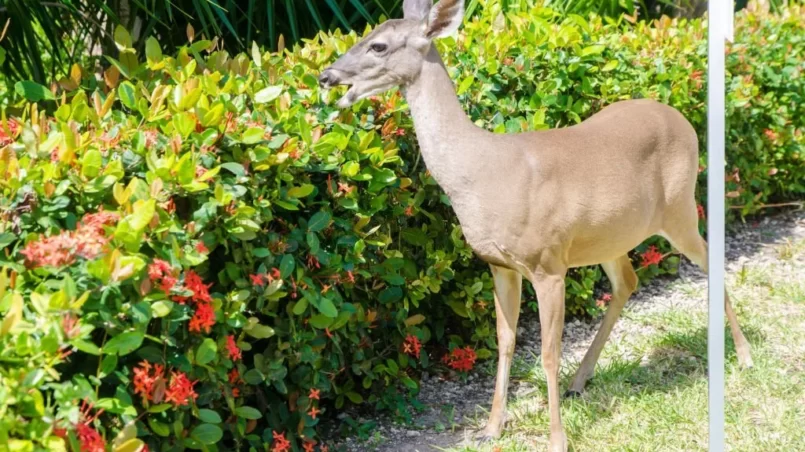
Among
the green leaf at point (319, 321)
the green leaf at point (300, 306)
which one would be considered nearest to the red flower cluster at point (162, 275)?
the green leaf at point (300, 306)

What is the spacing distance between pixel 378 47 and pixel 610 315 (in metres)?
1.74

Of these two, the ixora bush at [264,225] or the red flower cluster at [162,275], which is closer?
the ixora bush at [264,225]

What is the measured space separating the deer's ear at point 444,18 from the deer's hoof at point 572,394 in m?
1.72

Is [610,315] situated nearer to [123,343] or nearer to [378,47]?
[378,47]

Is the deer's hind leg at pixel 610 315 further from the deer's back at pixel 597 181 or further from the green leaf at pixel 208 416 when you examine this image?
the green leaf at pixel 208 416

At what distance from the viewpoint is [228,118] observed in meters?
3.35

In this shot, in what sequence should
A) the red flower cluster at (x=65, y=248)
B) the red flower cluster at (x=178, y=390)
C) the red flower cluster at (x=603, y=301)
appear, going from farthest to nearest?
1. the red flower cluster at (x=603, y=301)
2. the red flower cluster at (x=178, y=390)
3. the red flower cluster at (x=65, y=248)

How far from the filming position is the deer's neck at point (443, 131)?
3.63 m

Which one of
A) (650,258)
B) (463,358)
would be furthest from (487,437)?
(650,258)

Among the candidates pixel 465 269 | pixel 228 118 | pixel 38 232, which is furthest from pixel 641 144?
pixel 38 232

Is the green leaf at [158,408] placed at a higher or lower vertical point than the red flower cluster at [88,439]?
lower

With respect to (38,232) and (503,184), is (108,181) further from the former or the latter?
(503,184)

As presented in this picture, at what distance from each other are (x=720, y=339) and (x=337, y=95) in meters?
1.82

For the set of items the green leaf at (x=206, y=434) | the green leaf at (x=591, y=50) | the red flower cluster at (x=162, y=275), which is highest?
the red flower cluster at (x=162, y=275)
